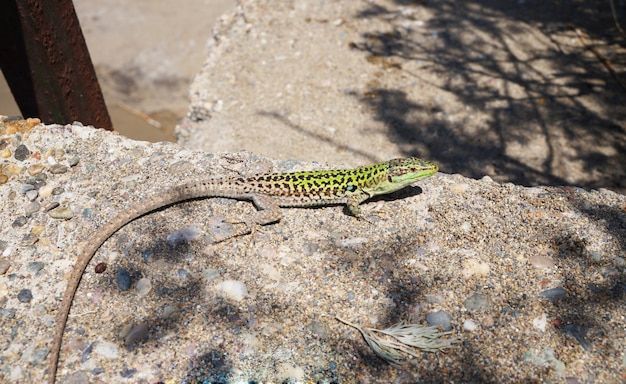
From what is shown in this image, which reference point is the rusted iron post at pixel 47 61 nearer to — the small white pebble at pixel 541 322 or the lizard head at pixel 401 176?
the lizard head at pixel 401 176

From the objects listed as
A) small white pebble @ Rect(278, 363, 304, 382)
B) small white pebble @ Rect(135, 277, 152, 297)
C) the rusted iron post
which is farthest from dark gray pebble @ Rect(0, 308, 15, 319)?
the rusted iron post

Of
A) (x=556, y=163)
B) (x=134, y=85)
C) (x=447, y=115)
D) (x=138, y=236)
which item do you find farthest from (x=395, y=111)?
(x=134, y=85)

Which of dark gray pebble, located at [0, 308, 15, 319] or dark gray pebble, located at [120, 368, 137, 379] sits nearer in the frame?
dark gray pebble, located at [120, 368, 137, 379]

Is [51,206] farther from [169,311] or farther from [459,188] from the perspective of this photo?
[459,188]

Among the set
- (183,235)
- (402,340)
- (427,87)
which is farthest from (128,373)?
(427,87)

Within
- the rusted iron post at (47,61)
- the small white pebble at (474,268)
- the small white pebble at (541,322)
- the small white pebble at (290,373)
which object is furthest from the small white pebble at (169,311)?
the rusted iron post at (47,61)

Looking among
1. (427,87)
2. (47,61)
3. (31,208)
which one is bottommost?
(427,87)

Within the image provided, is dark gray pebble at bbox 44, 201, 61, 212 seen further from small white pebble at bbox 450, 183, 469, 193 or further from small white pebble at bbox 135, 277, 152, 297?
small white pebble at bbox 450, 183, 469, 193
